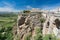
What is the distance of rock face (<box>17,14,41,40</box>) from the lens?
9.07 metres

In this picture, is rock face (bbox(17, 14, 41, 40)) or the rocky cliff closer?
the rocky cliff

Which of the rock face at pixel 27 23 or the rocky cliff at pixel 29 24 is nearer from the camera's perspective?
the rocky cliff at pixel 29 24

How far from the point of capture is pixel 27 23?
995 cm

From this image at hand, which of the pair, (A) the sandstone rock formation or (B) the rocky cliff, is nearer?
(B) the rocky cliff

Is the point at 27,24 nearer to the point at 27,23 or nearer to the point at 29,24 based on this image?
the point at 27,23

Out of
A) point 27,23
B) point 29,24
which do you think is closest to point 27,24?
point 27,23

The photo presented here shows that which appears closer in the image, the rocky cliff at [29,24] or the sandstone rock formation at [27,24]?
the rocky cliff at [29,24]

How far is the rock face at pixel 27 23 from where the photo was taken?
9.07 metres

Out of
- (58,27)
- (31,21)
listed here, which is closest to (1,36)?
(31,21)

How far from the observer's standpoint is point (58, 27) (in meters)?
5.37

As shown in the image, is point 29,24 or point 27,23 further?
point 27,23

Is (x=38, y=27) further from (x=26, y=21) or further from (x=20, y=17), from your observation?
(x=20, y=17)

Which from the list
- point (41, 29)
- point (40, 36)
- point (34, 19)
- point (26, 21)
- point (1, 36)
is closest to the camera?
point (40, 36)

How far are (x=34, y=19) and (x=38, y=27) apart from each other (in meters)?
0.64
